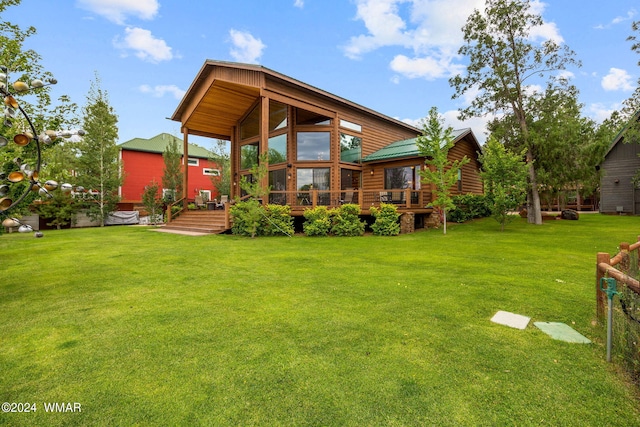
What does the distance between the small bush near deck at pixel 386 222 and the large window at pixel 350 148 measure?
4.44 metres

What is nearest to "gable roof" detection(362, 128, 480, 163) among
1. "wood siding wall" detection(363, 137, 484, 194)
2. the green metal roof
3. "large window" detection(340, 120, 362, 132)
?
"wood siding wall" detection(363, 137, 484, 194)

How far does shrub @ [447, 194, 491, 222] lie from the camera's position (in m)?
14.7

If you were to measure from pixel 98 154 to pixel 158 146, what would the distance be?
7.41 m

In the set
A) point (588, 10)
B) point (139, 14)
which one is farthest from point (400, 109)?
point (139, 14)

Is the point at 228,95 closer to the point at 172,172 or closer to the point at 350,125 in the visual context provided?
the point at 350,125

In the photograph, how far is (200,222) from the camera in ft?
43.1

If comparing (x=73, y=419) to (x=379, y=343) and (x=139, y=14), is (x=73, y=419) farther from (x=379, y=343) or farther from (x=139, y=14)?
(x=139, y=14)

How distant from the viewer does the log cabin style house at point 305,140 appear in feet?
38.9

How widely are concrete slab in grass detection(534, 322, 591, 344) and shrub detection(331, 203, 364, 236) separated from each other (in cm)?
804

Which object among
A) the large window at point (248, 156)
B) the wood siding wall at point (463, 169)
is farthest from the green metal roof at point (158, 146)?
the wood siding wall at point (463, 169)

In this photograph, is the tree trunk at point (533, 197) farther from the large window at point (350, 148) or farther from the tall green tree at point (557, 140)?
the large window at point (350, 148)

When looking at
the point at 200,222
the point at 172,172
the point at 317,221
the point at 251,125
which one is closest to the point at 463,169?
the point at 317,221

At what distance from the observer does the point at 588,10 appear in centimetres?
1236

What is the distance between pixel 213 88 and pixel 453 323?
42.7ft
